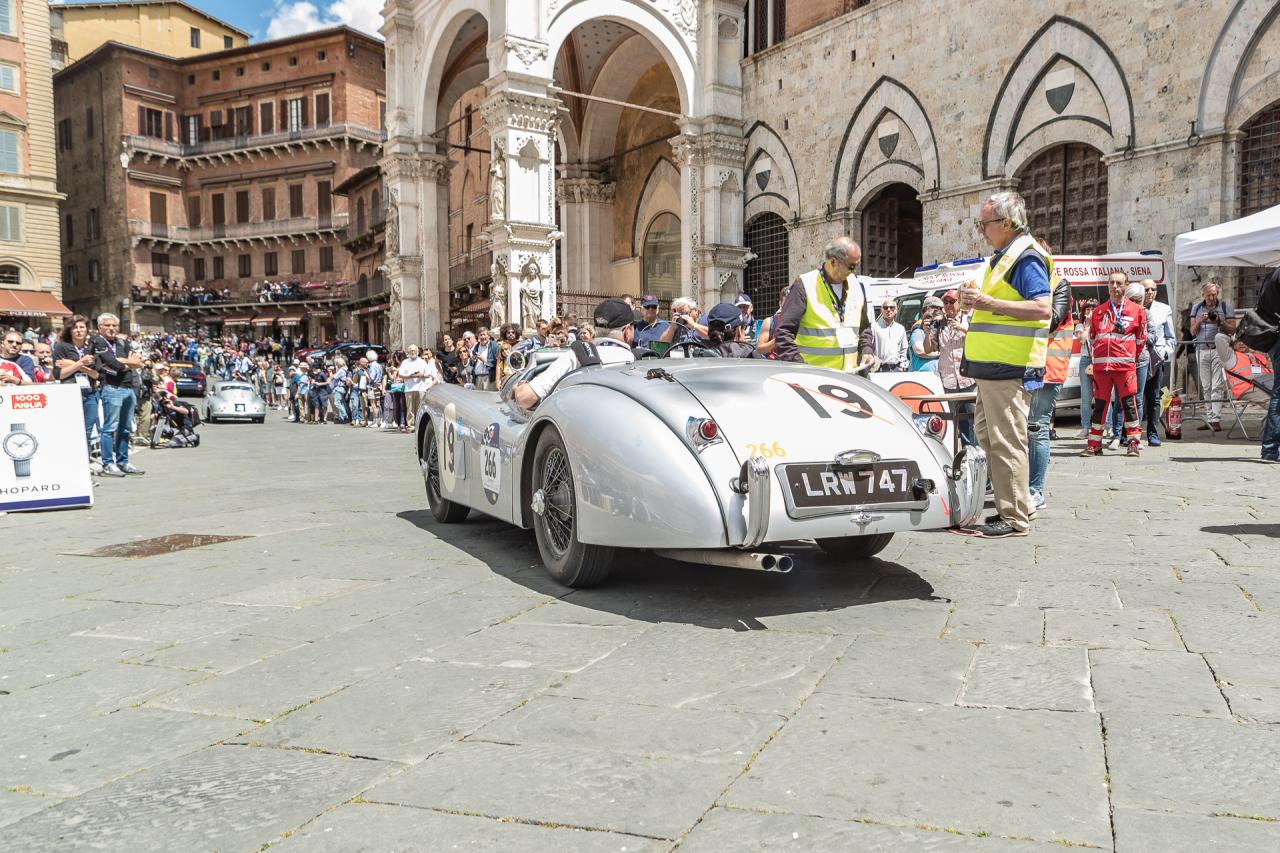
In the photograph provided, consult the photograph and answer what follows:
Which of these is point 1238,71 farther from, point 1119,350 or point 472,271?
point 472,271

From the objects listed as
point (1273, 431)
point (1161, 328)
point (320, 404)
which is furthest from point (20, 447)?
point (320, 404)

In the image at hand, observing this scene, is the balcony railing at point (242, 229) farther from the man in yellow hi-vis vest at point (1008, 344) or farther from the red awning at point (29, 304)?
the man in yellow hi-vis vest at point (1008, 344)

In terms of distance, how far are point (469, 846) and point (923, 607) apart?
7.54 feet

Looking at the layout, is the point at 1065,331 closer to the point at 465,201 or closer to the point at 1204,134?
the point at 1204,134

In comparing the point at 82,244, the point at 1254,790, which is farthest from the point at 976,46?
the point at 82,244

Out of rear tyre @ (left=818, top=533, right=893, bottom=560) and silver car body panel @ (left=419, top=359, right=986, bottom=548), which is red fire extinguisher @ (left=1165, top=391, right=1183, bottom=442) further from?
silver car body panel @ (left=419, top=359, right=986, bottom=548)

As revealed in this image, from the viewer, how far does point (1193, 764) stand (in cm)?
220

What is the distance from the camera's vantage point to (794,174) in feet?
70.0

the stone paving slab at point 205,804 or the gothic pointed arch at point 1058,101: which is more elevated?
the gothic pointed arch at point 1058,101

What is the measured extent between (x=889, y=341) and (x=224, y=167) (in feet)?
171

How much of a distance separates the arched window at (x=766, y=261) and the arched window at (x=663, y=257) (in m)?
4.60

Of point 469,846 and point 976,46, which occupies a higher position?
point 976,46

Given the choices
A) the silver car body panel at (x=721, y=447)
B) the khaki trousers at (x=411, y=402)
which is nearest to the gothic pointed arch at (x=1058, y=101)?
the khaki trousers at (x=411, y=402)

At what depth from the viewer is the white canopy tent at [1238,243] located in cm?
941
